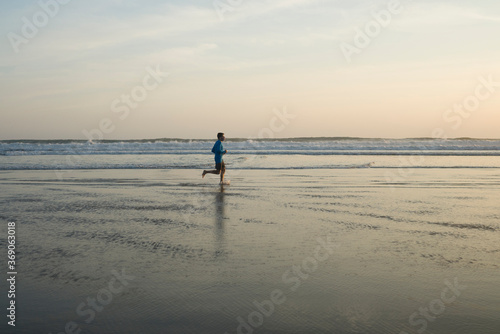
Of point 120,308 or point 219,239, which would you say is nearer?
point 120,308

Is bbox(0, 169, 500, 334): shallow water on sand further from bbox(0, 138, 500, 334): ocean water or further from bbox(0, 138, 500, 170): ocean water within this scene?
bbox(0, 138, 500, 170): ocean water

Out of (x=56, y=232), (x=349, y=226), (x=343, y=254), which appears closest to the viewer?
(x=343, y=254)

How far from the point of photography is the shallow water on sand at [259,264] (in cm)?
416

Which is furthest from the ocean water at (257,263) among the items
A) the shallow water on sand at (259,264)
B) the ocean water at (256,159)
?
the ocean water at (256,159)

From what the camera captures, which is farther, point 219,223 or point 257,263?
point 219,223

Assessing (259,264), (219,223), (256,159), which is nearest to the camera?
(259,264)

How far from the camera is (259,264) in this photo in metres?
5.82

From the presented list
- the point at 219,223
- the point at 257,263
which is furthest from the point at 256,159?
the point at 257,263

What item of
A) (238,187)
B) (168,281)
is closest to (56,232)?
(168,281)

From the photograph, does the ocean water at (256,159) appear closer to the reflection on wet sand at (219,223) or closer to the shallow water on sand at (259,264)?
the reflection on wet sand at (219,223)

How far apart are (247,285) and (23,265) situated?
3142 mm

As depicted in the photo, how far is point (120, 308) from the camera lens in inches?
174

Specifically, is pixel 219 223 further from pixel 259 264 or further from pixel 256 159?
pixel 256 159

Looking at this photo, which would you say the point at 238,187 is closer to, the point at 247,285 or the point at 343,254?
the point at 343,254
